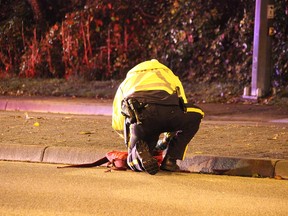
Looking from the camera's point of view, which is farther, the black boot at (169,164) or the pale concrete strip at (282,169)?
the black boot at (169,164)

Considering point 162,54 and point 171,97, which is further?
point 162,54

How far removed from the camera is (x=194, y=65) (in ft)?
64.4

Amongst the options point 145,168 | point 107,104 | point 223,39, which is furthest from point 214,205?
→ point 223,39

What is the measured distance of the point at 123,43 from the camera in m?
21.0

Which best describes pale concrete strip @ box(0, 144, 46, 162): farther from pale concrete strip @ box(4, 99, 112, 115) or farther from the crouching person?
pale concrete strip @ box(4, 99, 112, 115)

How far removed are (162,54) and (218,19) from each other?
5.23 feet

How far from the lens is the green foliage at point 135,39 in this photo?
18.9 metres

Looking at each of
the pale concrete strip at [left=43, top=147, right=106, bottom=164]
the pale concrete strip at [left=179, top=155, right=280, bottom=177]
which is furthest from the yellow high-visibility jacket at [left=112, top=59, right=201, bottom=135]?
the pale concrete strip at [left=43, top=147, right=106, bottom=164]

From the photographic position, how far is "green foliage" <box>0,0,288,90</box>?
62.1 ft

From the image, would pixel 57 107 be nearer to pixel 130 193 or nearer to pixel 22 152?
pixel 22 152

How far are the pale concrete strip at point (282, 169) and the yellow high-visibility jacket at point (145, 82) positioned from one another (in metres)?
1.17

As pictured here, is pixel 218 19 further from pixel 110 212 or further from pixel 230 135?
pixel 110 212

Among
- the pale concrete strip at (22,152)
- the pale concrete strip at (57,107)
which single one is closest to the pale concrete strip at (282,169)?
the pale concrete strip at (22,152)

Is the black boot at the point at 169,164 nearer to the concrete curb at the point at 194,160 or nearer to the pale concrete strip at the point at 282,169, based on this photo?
the concrete curb at the point at 194,160
